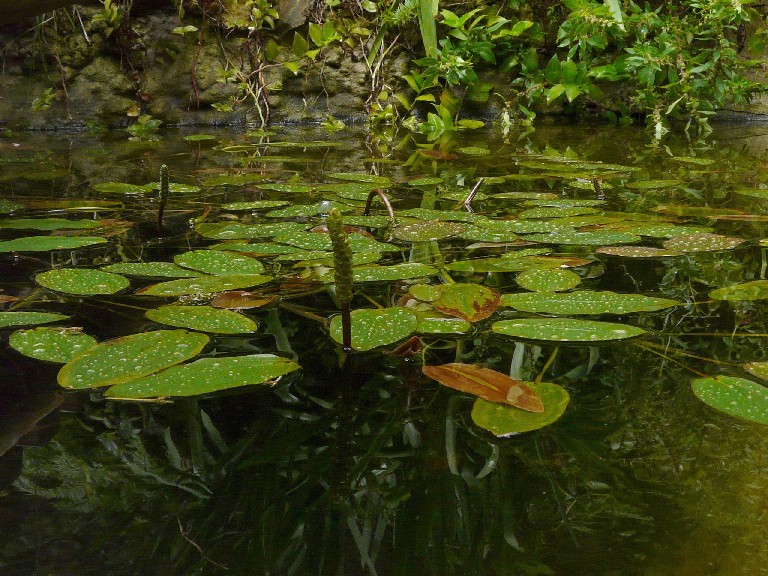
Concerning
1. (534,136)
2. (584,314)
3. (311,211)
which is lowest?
(534,136)

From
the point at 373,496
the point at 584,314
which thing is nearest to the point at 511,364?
the point at 584,314

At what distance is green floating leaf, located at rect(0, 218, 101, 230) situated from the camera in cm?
155

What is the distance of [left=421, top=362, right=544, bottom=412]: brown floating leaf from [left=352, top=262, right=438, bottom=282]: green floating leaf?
0.34 m

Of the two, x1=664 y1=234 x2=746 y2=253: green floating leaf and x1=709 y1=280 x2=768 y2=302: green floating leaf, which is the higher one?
x1=709 y1=280 x2=768 y2=302: green floating leaf

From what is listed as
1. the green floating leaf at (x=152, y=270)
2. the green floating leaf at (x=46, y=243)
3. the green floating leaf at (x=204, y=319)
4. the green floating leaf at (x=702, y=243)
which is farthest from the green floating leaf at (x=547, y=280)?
the green floating leaf at (x=46, y=243)

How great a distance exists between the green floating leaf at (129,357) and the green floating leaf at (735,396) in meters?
0.57

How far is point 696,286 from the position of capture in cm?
117

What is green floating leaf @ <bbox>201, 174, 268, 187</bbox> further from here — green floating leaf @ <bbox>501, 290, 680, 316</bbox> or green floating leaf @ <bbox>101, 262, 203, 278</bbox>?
green floating leaf @ <bbox>501, 290, 680, 316</bbox>

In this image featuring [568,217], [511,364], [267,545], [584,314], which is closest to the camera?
[267,545]

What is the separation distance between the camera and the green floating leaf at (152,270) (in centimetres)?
121

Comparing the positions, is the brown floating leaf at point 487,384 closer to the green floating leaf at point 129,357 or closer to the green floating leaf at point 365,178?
the green floating leaf at point 129,357

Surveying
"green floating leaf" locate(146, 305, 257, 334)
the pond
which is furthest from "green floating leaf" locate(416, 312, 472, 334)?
"green floating leaf" locate(146, 305, 257, 334)

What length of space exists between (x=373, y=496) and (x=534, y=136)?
3.00 metres

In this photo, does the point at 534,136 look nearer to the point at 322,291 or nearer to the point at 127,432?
the point at 322,291
